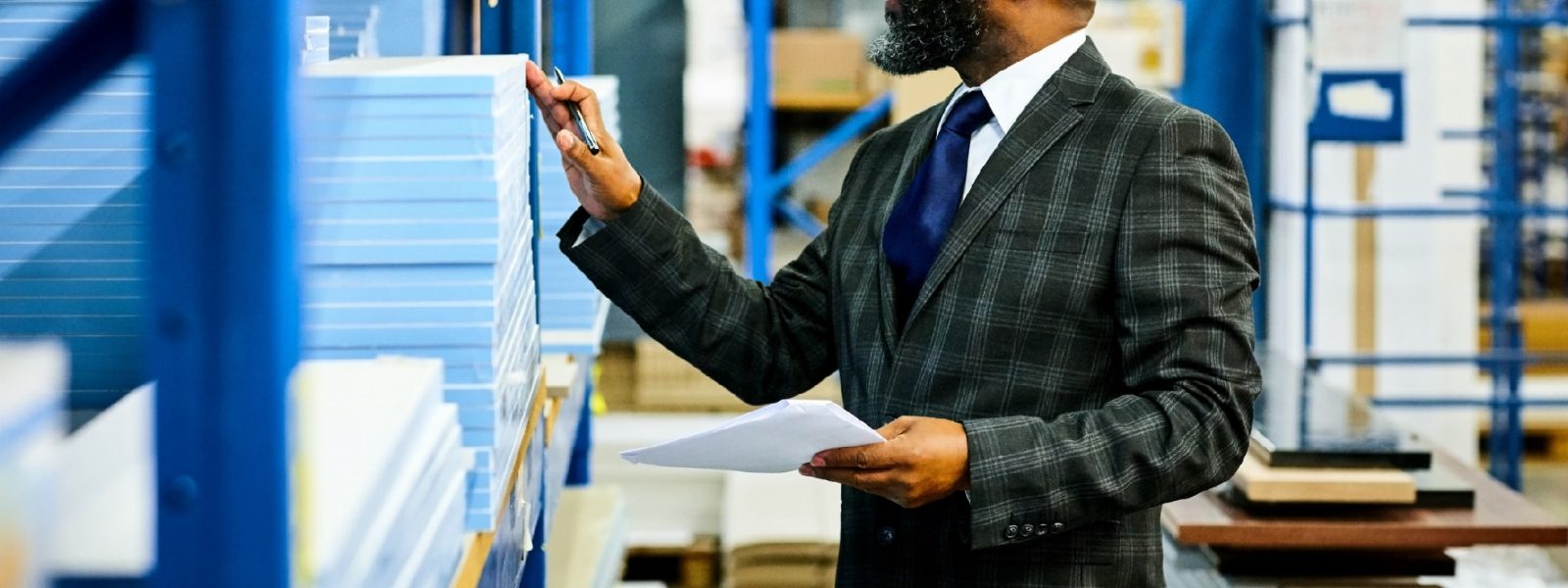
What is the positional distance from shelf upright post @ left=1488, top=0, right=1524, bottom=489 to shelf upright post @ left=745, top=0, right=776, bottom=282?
7.36 ft

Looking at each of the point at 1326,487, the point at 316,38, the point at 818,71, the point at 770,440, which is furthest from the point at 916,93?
the point at 770,440

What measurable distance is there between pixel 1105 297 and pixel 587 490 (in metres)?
1.86

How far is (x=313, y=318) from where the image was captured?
4.25 ft

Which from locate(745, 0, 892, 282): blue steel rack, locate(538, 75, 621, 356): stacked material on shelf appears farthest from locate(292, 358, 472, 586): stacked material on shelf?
locate(745, 0, 892, 282): blue steel rack

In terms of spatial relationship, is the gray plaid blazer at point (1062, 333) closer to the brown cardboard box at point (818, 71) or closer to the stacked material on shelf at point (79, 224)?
the stacked material on shelf at point (79, 224)

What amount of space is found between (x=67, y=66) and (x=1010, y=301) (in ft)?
3.70

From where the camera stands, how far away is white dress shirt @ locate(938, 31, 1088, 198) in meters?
1.80

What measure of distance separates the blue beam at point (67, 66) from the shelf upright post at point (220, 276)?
0.05 feet

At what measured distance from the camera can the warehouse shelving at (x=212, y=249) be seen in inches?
27.7

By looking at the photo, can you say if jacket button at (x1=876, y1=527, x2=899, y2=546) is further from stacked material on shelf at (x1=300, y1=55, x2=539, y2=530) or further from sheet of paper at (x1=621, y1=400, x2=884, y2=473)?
stacked material on shelf at (x1=300, y1=55, x2=539, y2=530)

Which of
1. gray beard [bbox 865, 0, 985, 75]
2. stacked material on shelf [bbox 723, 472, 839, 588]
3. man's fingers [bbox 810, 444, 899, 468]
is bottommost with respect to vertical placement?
stacked material on shelf [bbox 723, 472, 839, 588]

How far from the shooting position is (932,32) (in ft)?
6.01

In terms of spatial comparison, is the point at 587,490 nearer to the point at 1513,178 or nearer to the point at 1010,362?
the point at 1010,362

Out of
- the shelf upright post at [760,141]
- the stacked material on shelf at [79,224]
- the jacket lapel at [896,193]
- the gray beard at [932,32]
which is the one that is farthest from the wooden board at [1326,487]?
the shelf upright post at [760,141]
